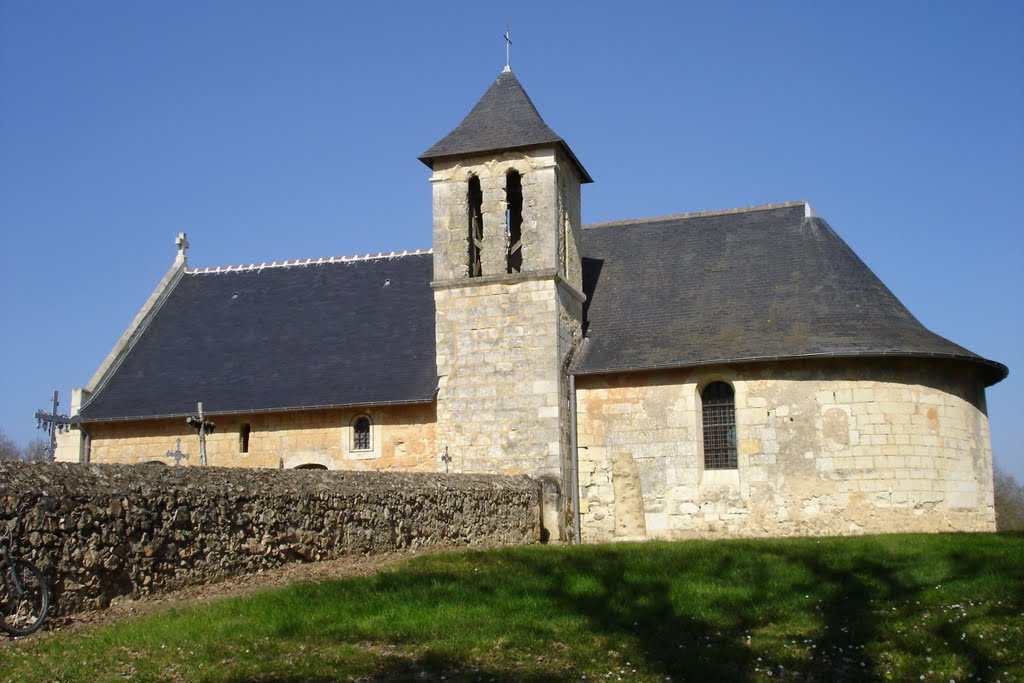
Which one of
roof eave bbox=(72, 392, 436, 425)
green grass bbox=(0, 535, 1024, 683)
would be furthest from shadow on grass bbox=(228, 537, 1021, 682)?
roof eave bbox=(72, 392, 436, 425)

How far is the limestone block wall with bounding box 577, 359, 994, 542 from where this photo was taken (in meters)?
19.8

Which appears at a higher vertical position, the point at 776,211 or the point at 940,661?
the point at 776,211

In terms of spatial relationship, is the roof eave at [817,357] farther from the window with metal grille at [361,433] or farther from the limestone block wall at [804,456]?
the window with metal grille at [361,433]

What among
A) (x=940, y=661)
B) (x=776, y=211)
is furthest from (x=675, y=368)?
(x=940, y=661)

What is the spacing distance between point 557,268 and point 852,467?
257 inches

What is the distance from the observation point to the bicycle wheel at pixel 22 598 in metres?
9.95

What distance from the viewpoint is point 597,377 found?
71.3ft

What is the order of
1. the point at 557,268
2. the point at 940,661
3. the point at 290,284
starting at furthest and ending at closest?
1. the point at 290,284
2. the point at 557,268
3. the point at 940,661

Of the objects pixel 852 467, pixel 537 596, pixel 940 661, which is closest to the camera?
pixel 940 661

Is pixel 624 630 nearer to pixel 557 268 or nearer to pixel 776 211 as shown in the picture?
pixel 557 268

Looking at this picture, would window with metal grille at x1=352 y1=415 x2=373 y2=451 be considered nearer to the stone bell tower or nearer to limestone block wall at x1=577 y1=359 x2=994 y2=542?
the stone bell tower

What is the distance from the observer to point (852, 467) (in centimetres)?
1983

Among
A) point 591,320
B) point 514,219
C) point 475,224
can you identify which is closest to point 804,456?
point 591,320

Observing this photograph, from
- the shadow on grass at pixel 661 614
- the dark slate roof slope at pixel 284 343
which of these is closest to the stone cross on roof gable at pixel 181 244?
the dark slate roof slope at pixel 284 343
